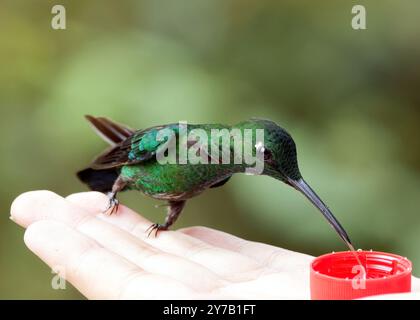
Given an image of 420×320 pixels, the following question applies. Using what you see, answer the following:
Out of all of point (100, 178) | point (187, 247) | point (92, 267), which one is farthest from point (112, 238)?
point (100, 178)

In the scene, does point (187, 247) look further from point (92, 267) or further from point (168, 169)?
point (92, 267)

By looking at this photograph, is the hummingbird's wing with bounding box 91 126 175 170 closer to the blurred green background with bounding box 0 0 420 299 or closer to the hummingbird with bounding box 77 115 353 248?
the hummingbird with bounding box 77 115 353 248

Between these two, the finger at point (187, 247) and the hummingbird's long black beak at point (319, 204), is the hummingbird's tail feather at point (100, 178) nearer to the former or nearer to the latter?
the finger at point (187, 247)

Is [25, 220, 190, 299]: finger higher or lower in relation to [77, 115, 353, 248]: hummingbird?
lower

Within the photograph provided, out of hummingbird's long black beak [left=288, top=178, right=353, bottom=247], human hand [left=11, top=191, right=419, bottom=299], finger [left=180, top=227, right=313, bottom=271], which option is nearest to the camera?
human hand [left=11, top=191, right=419, bottom=299]

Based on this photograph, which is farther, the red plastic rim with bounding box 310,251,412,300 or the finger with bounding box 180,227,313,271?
the finger with bounding box 180,227,313,271

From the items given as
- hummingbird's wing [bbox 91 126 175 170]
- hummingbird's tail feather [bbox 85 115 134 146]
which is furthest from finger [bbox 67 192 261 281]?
hummingbird's tail feather [bbox 85 115 134 146]
